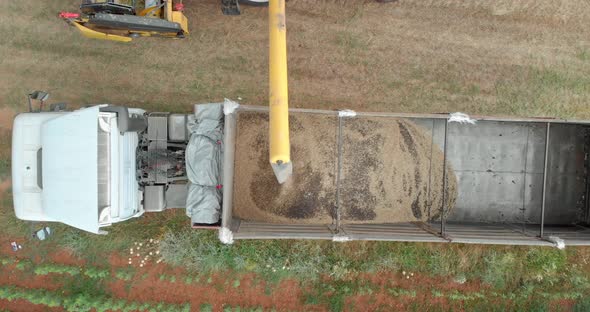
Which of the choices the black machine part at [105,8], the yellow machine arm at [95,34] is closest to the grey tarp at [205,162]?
the black machine part at [105,8]

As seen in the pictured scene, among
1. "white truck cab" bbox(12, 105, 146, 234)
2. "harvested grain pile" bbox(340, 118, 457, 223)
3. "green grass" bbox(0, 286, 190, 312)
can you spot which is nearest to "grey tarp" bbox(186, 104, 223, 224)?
"white truck cab" bbox(12, 105, 146, 234)

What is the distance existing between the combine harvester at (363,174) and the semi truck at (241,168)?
0.07 ft

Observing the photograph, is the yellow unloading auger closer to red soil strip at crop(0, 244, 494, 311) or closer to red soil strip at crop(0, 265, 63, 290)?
red soil strip at crop(0, 244, 494, 311)

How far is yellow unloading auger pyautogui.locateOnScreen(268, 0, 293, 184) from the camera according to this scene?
5621 millimetres

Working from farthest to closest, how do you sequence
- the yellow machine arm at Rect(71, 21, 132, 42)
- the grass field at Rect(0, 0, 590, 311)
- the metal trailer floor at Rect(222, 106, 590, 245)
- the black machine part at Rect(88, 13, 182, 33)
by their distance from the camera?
the grass field at Rect(0, 0, 590, 311), the metal trailer floor at Rect(222, 106, 590, 245), the yellow machine arm at Rect(71, 21, 132, 42), the black machine part at Rect(88, 13, 182, 33)

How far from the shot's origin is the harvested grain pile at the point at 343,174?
7.05m

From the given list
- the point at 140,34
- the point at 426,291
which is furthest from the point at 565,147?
the point at 140,34

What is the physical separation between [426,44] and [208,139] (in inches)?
189

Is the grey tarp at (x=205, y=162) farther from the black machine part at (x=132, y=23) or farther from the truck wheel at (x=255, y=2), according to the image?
the truck wheel at (x=255, y=2)

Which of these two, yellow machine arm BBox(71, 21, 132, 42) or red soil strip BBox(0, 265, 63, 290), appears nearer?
yellow machine arm BBox(71, 21, 132, 42)

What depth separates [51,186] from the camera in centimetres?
584

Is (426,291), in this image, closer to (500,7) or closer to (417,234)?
(417,234)

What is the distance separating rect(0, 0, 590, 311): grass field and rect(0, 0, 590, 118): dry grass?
0.03 m

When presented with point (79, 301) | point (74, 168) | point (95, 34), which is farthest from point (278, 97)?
point (79, 301)
